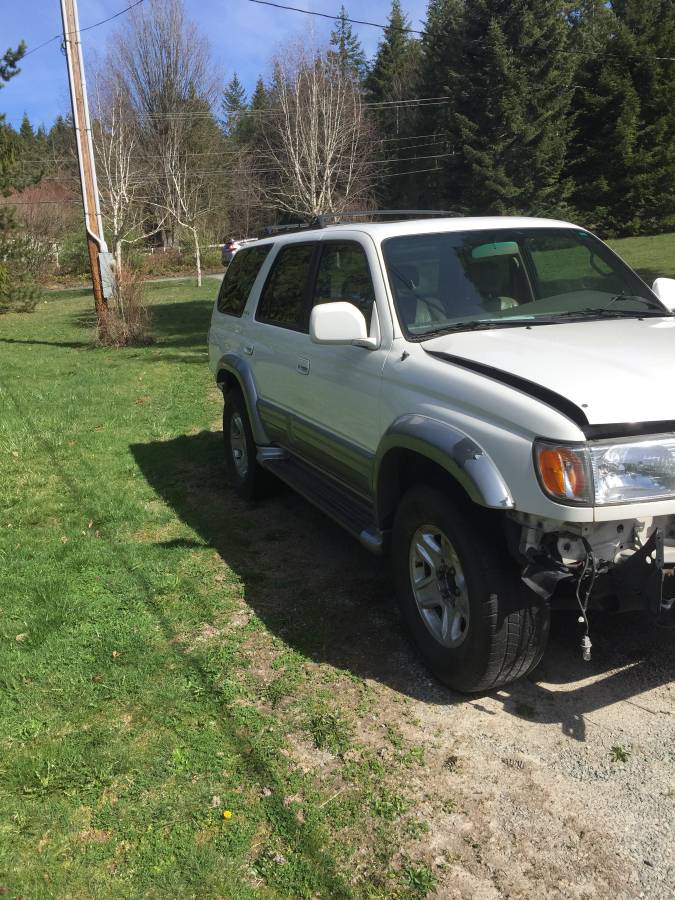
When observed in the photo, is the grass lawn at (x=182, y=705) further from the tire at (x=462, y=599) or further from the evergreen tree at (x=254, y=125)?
the evergreen tree at (x=254, y=125)

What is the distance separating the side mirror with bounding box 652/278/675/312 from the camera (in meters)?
4.17

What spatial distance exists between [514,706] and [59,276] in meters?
41.6

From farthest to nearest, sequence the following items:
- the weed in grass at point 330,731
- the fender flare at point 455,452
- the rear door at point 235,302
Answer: the rear door at point 235,302, the weed in grass at point 330,731, the fender flare at point 455,452

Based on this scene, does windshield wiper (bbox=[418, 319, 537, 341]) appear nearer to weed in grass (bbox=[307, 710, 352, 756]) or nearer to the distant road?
weed in grass (bbox=[307, 710, 352, 756])

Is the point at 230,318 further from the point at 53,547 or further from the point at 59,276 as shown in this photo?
the point at 59,276

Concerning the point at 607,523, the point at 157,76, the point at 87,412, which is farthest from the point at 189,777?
the point at 157,76

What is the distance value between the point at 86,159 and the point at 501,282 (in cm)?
1304

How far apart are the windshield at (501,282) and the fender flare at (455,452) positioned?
0.57 m

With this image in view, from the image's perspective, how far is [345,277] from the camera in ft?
14.4

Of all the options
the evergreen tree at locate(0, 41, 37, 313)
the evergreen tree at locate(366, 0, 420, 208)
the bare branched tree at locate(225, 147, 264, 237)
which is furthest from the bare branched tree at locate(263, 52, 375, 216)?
the evergreen tree at locate(0, 41, 37, 313)

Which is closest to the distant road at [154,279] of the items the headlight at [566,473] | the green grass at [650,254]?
the green grass at [650,254]

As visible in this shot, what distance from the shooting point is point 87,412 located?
951cm

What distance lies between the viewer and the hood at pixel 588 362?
2.72m

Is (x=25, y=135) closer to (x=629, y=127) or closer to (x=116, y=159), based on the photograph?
(x=116, y=159)
